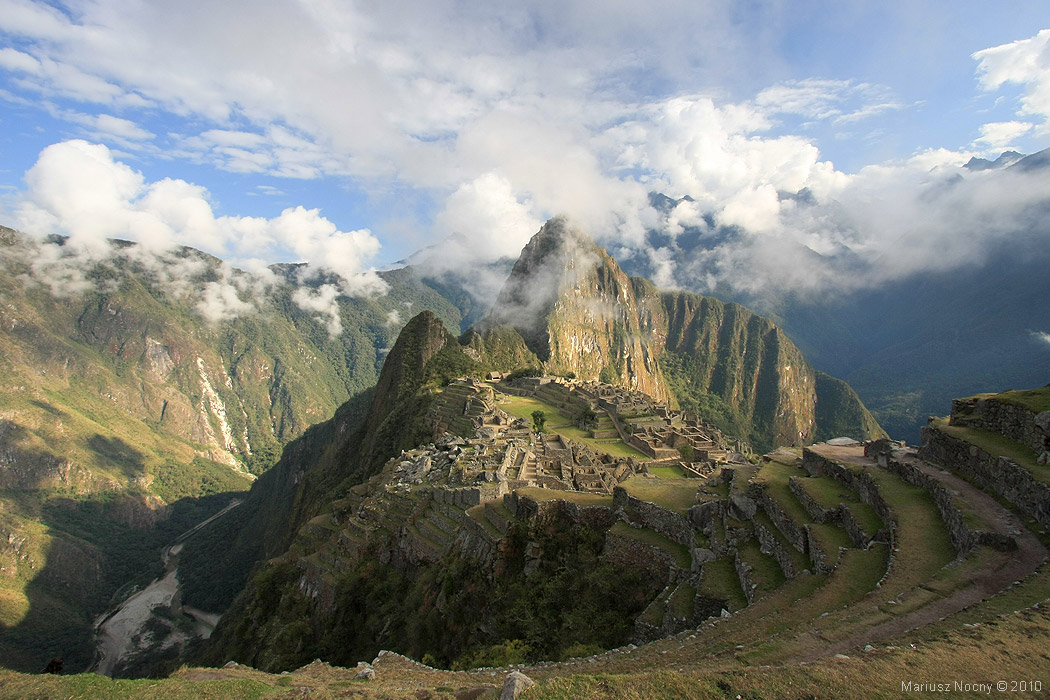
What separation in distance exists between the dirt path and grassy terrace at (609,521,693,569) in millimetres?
7962

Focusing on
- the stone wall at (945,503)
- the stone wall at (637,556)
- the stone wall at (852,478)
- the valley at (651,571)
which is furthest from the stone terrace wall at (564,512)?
the stone wall at (945,503)

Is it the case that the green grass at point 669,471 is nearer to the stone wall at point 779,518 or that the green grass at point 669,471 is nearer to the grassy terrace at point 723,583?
the stone wall at point 779,518

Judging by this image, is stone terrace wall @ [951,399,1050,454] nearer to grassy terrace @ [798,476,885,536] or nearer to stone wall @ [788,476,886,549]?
grassy terrace @ [798,476,885,536]

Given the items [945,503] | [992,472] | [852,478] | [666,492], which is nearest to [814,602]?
[945,503]

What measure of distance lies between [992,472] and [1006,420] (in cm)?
300

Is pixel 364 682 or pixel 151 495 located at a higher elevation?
pixel 364 682

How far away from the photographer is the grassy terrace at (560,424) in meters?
59.8

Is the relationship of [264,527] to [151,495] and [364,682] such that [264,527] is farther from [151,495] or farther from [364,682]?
[364,682]

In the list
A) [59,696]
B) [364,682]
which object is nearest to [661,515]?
[364,682]

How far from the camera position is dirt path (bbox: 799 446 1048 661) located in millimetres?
10242

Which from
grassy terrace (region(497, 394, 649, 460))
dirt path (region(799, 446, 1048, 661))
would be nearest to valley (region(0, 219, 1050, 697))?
dirt path (region(799, 446, 1048, 661))

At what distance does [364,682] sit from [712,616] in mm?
9513

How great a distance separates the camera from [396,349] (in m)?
129

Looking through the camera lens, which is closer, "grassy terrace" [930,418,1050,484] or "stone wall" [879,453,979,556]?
"stone wall" [879,453,979,556]
